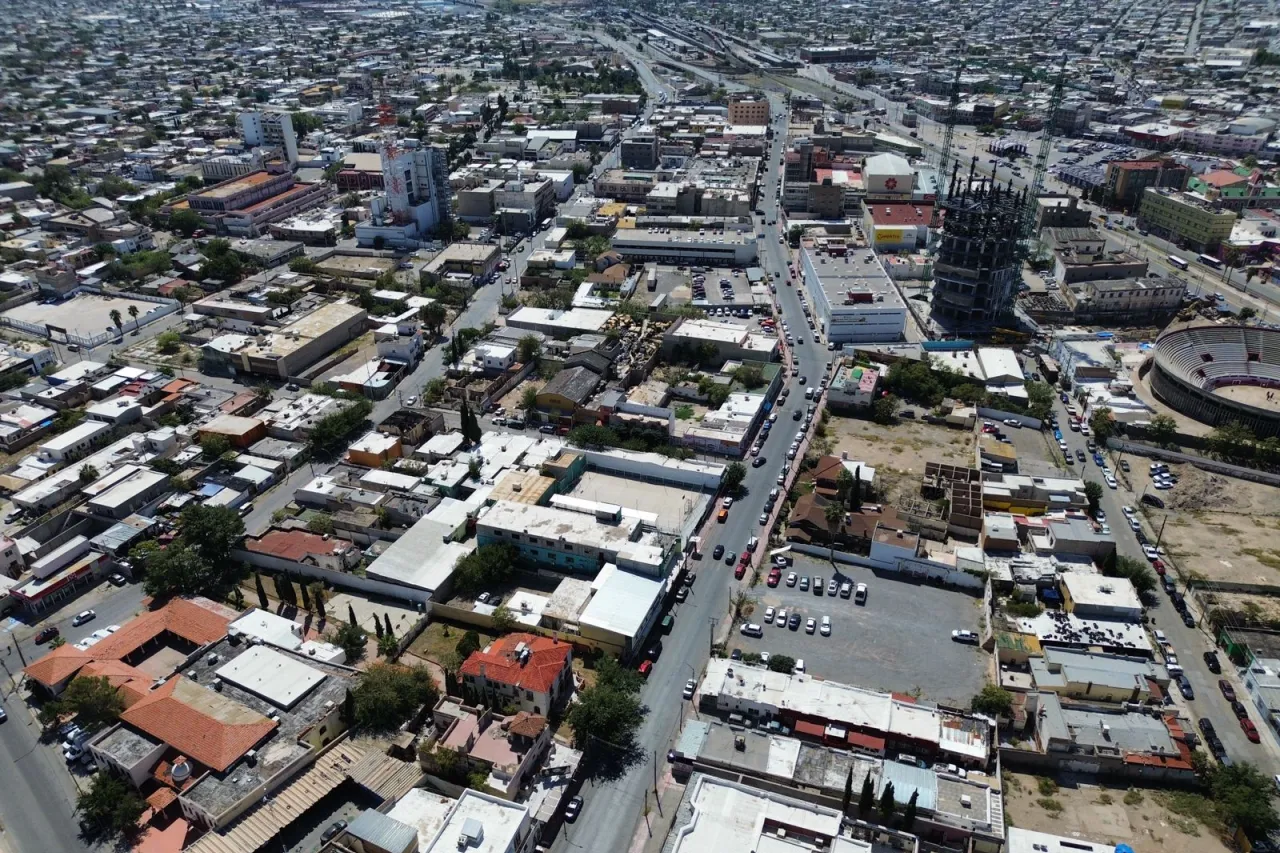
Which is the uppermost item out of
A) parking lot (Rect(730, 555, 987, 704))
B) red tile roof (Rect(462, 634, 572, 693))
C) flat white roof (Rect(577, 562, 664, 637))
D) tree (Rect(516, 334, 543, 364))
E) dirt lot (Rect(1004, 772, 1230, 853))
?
tree (Rect(516, 334, 543, 364))

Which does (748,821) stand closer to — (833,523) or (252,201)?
(833,523)

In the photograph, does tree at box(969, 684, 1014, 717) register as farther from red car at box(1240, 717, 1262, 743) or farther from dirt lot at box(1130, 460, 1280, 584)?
dirt lot at box(1130, 460, 1280, 584)

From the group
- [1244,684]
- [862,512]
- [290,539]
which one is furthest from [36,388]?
[1244,684]

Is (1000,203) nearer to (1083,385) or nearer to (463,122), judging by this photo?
(1083,385)

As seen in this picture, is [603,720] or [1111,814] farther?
[603,720]

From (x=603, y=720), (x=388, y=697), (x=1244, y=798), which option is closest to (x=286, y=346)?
(x=388, y=697)

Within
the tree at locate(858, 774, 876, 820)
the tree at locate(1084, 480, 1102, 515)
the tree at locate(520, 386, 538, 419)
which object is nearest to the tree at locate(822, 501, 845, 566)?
the tree at locate(1084, 480, 1102, 515)
